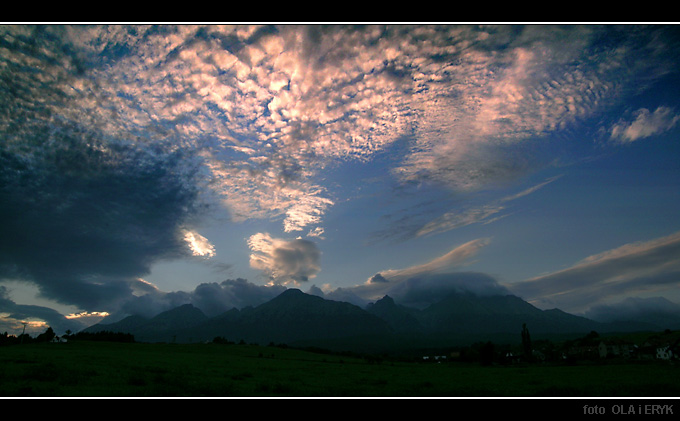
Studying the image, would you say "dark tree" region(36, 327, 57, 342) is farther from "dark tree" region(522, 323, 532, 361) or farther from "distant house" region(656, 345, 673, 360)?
"distant house" region(656, 345, 673, 360)

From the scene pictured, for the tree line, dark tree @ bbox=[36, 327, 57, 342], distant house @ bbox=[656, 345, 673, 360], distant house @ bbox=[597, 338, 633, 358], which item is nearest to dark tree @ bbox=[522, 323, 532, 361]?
distant house @ bbox=[597, 338, 633, 358]

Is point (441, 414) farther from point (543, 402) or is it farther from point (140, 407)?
point (140, 407)

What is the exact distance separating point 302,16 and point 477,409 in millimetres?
17443

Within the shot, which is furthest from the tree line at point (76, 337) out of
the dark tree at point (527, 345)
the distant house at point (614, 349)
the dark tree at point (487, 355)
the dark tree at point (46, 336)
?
the distant house at point (614, 349)

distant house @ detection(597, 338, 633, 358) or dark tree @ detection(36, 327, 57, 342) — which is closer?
distant house @ detection(597, 338, 633, 358)

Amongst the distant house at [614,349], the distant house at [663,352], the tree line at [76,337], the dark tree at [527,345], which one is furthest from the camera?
the tree line at [76,337]

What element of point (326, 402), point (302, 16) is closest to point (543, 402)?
Answer: point (326, 402)

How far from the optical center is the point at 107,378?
2809 cm

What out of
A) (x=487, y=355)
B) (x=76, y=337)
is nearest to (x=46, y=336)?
(x=76, y=337)

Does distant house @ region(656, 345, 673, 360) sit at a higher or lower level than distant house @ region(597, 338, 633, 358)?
higher

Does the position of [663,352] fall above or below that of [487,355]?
above

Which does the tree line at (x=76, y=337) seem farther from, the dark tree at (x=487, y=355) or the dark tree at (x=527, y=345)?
the dark tree at (x=527, y=345)

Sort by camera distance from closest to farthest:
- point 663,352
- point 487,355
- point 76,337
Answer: point 663,352 < point 487,355 < point 76,337

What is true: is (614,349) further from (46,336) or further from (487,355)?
(46,336)
